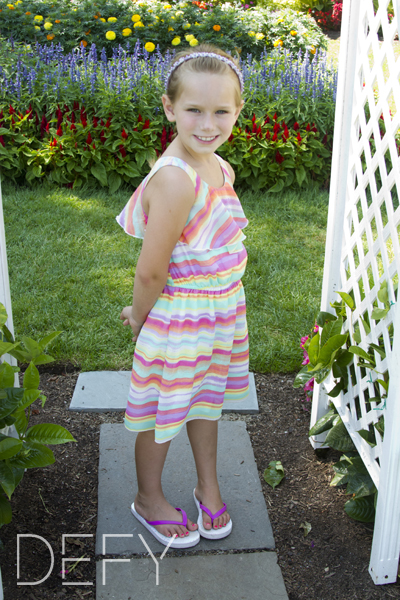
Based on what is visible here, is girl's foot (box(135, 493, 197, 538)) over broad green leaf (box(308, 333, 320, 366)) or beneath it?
beneath

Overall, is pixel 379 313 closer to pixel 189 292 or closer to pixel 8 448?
pixel 189 292

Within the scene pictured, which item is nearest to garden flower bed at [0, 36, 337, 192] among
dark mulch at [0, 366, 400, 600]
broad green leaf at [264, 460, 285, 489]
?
dark mulch at [0, 366, 400, 600]

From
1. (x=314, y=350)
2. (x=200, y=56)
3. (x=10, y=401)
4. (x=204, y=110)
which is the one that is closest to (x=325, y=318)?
(x=314, y=350)

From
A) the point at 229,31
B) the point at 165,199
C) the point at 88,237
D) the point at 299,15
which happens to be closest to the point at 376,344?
the point at 165,199

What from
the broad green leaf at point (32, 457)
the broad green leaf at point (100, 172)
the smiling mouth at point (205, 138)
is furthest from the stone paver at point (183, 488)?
the broad green leaf at point (100, 172)

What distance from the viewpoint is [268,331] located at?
3.26m

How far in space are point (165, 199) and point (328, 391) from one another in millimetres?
1169

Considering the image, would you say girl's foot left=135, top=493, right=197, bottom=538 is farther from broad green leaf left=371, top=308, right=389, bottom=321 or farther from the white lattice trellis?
broad green leaf left=371, top=308, right=389, bottom=321

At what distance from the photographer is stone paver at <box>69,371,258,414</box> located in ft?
8.79

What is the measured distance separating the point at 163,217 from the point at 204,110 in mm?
327

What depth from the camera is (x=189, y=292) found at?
5.80 ft

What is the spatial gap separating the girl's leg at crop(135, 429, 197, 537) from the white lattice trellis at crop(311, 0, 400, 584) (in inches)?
26.3

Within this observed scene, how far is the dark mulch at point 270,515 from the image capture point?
6.04 feet

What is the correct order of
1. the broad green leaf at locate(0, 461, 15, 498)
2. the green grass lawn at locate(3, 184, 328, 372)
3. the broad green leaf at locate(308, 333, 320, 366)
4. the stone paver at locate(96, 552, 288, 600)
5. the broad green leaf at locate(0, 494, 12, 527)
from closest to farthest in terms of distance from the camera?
the broad green leaf at locate(0, 461, 15, 498), the broad green leaf at locate(0, 494, 12, 527), the stone paver at locate(96, 552, 288, 600), the broad green leaf at locate(308, 333, 320, 366), the green grass lawn at locate(3, 184, 328, 372)
